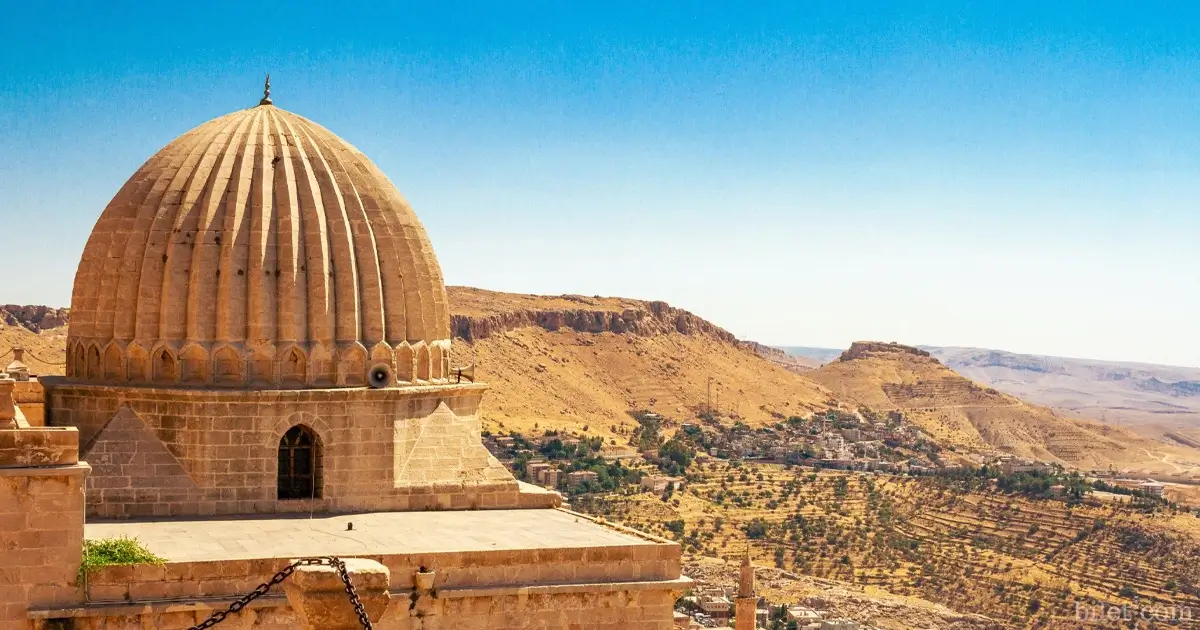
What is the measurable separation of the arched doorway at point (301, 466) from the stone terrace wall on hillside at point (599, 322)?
83679 millimetres

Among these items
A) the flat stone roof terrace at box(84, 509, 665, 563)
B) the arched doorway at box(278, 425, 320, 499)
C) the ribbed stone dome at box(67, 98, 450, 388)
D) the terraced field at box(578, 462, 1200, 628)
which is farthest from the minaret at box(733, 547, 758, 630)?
the terraced field at box(578, 462, 1200, 628)

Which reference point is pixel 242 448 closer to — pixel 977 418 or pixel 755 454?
pixel 755 454

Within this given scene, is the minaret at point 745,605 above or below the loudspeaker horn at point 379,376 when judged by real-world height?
below

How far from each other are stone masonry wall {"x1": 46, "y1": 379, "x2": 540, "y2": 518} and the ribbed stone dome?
0.29 metres

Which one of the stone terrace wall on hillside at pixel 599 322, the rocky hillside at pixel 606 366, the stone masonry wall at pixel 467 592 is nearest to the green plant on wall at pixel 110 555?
the stone masonry wall at pixel 467 592

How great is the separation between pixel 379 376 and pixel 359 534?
2111mm

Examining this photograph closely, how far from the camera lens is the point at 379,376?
664 inches

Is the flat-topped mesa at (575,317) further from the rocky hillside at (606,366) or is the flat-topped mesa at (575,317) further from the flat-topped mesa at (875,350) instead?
the flat-topped mesa at (875,350)

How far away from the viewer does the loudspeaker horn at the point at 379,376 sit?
16797 mm

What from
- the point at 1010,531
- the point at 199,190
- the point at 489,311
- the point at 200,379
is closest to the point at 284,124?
the point at 199,190

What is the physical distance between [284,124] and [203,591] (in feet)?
21.4

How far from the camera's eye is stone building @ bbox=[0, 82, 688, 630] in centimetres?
1495

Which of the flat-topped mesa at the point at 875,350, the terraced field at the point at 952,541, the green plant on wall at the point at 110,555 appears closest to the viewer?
the green plant on wall at the point at 110,555

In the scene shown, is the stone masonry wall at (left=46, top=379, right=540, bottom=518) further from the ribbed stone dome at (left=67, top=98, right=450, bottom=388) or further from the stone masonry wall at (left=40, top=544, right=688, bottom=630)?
the stone masonry wall at (left=40, top=544, right=688, bottom=630)
